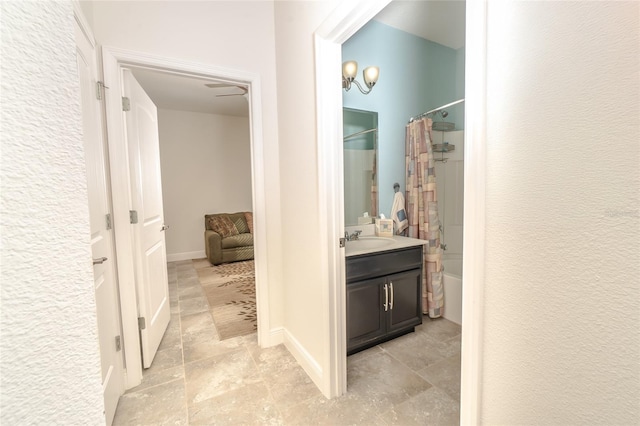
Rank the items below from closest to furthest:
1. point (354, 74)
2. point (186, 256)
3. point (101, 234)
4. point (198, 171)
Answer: point (101, 234) < point (354, 74) < point (186, 256) < point (198, 171)

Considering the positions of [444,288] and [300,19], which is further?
[444,288]

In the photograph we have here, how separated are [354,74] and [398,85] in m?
0.66

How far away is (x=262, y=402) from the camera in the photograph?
162 cm

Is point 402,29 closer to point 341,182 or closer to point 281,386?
point 341,182

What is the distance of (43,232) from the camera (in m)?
0.34

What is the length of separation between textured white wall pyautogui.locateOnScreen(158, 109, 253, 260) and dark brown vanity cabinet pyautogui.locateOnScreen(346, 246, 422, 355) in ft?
13.0

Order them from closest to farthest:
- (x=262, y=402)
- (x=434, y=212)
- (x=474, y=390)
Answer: (x=474, y=390), (x=262, y=402), (x=434, y=212)

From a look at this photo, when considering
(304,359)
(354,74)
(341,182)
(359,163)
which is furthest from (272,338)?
(354,74)

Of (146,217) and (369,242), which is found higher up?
(146,217)

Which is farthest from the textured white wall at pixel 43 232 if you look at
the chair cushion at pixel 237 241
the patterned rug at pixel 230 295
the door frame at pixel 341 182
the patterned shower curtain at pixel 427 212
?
the chair cushion at pixel 237 241

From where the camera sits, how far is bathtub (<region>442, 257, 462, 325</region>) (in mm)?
2518

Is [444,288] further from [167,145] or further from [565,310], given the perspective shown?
[167,145]

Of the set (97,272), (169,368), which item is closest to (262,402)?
(169,368)

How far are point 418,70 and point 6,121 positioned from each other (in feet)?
10.6
